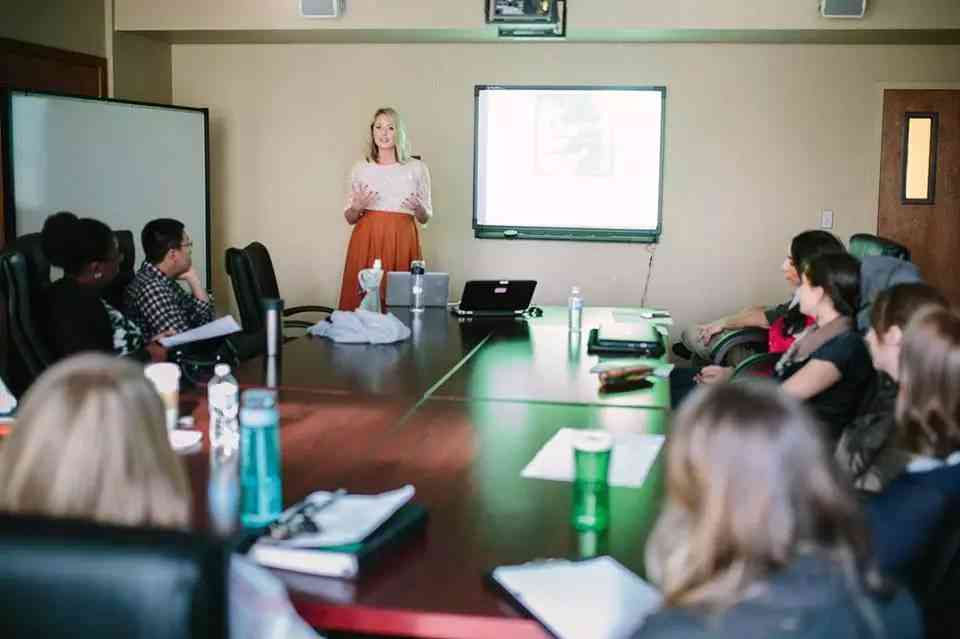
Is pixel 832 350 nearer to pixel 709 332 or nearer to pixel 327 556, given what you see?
pixel 327 556

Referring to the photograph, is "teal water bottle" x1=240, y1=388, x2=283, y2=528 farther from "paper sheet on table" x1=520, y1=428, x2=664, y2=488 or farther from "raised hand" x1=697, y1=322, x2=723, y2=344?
"raised hand" x1=697, y1=322, x2=723, y2=344

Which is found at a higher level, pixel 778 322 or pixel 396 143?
pixel 396 143

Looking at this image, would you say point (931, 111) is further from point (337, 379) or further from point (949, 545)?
point (949, 545)

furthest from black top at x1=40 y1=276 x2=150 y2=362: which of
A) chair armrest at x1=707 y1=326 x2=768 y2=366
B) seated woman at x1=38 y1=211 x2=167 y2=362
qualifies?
chair armrest at x1=707 y1=326 x2=768 y2=366

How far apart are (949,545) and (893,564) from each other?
9cm

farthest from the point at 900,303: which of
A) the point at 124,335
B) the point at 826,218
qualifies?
the point at 826,218

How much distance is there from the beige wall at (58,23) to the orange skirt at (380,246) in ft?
6.41

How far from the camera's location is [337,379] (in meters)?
3.32

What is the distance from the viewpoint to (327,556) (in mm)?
1697

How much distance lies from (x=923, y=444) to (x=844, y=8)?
4.71 meters

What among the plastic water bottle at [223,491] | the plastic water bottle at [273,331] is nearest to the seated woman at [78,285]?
the plastic water bottle at [273,331]

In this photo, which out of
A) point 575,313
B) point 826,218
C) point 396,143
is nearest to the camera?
point 575,313

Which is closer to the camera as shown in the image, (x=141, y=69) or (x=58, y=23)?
(x=58, y=23)

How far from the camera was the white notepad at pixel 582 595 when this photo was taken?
5.01 feet
